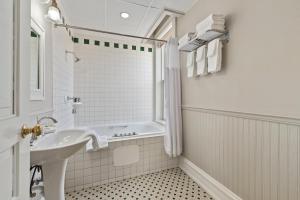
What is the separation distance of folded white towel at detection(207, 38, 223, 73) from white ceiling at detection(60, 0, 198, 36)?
867 millimetres

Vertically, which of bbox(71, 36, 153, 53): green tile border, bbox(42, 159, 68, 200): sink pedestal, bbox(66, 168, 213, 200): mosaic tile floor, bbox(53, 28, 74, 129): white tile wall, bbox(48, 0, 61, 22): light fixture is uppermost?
bbox(71, 36, 153, 53): green tile border

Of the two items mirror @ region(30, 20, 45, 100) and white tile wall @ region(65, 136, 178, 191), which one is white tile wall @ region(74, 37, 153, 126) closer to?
white tile wall @ region(65, 136, 178, 191)

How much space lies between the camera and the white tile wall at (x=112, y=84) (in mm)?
3070

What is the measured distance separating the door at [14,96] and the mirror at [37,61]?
855 mm

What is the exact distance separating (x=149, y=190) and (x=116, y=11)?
8.43ft

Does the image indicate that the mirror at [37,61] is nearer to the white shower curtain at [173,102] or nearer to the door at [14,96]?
the door at [14,96]

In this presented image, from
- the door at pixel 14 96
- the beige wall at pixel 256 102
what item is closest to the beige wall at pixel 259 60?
the beige wall at pixel 256 102

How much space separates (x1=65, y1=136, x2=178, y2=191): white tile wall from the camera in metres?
1.86

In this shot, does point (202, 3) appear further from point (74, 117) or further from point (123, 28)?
point (74, 117)

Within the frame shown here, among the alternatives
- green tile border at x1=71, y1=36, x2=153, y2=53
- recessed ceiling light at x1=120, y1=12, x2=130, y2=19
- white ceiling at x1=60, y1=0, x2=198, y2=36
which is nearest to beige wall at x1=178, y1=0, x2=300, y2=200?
white ceiling at x1=60, y1=0, x2=198, y2=36

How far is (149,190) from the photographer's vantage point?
1.83 meters

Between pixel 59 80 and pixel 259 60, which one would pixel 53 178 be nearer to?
pixel 59 80

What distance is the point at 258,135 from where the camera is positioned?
1243 millimetres

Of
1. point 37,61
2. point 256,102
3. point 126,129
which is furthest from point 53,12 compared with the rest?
point 126,129
